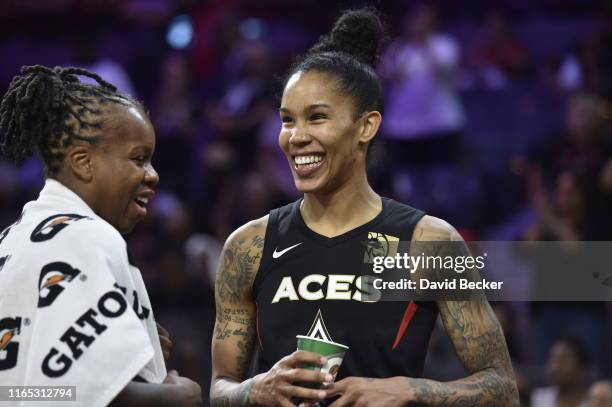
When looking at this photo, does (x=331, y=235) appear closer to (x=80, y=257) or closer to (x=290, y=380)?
(x=290, y=380)

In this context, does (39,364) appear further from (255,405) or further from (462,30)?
(462,30)

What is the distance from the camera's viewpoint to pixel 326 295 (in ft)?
11.5

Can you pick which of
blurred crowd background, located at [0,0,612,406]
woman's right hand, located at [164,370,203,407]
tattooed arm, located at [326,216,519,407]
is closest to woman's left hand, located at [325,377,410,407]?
tattooed arm, located at [326,216,519,407]

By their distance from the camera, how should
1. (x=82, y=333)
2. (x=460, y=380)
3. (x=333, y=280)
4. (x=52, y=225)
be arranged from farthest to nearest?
(x=333, y=280) < (x=460, y=380) < (x=52, y=225) < (x=82, y=333)

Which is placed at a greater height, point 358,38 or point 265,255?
point 358,38

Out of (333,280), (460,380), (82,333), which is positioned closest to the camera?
(82,333)

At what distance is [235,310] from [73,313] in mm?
988

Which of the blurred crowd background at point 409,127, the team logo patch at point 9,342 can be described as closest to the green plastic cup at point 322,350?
the team logo patch at point 9,342

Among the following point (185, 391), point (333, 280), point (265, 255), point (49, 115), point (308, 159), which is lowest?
point (185, 391)

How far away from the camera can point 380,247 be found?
11.7 feet

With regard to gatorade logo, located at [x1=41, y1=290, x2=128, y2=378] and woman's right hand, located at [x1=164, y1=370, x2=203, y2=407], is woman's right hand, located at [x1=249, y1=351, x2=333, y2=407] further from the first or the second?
gatorade logo, located at [x1=41, y1=290, x2=128, y2=378]

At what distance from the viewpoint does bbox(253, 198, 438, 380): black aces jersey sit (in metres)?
3.42

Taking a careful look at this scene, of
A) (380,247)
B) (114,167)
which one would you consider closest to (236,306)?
(380,247)

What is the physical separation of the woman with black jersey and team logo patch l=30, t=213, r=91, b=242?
2.72 ft
